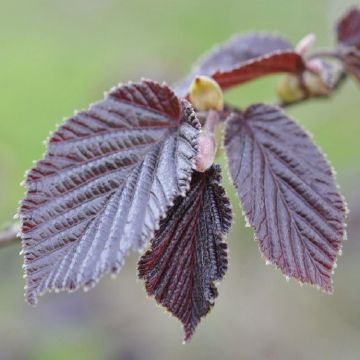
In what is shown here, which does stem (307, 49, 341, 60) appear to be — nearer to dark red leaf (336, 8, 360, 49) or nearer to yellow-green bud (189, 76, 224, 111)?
dark red leaf (336, 8, 360, 49)

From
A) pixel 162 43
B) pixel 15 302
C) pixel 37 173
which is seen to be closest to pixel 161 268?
pixel 37 173

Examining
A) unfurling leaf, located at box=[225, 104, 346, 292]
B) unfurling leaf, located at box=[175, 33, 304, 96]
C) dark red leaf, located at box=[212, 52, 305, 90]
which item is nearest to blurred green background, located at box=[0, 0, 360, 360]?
unfurling leaf, located at box=[175, 33, 304, 96]

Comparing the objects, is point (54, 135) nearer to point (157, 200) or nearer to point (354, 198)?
point (157, 200)

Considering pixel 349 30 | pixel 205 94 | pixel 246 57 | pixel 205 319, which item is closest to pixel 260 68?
pixel 205 94

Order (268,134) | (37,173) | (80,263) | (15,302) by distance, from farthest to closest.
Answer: (15,302) → (268,134) → (37,173) → (80,263)

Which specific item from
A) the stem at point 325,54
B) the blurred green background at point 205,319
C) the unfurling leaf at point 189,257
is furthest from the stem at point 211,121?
the blurred green background at point 205,319

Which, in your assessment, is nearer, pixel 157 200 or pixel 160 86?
pixel 157 200

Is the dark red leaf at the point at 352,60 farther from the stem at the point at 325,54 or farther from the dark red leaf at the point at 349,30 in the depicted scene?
the dark red leaf at the point at 349,30
